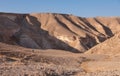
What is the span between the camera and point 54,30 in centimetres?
10325

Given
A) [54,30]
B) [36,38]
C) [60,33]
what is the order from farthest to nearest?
[54,30], [60,33], [36,38]

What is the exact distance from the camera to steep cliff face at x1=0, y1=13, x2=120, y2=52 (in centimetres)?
8762

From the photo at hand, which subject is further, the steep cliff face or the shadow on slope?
the steep cliff face

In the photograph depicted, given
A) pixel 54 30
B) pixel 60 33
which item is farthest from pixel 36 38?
pixel 54 30

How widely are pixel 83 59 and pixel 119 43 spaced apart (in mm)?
15474

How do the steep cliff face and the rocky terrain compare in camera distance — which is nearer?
the rocky terrain

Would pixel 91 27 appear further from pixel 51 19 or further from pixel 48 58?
pixel 48 58

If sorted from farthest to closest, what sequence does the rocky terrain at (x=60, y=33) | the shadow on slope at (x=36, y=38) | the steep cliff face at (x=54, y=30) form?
1. the steep cliff face at (x=54, y=30)
2. the shadow on slope at (x=36, y=38)
3. the rocky terrain at (x=60, y=33)

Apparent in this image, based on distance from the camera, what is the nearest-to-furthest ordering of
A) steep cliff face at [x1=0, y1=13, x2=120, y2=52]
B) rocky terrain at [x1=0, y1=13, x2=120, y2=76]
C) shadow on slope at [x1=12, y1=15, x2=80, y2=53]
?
rocky terrain at [x1=0, y1=13, x2=120, y2=76] < shadow on slope at [x1=12, y1=15, x2=80, y2=53] < steep cliff face at [x1=0, y1=13, x2=120, y2=52]

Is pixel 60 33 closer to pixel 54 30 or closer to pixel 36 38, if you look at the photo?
pixel 54 30

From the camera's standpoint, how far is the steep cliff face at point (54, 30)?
87625 mm

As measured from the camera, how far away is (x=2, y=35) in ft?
267

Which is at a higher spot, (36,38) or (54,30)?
(54,30)

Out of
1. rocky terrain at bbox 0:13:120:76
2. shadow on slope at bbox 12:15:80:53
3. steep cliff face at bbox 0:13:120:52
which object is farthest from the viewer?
steep cliff face at bbox 0:13:120:52
